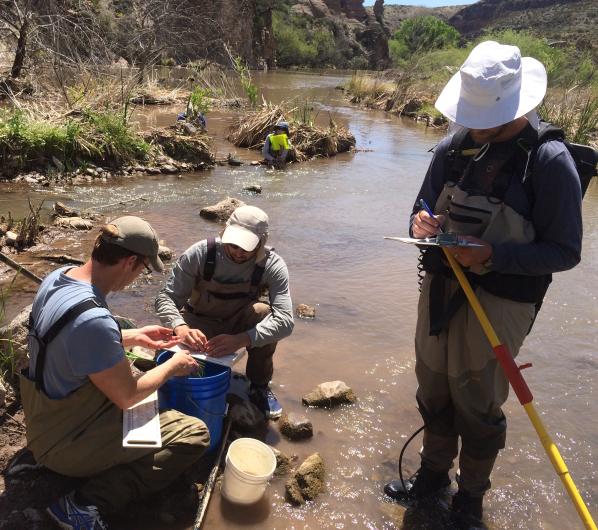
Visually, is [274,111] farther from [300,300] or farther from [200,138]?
[300,300]

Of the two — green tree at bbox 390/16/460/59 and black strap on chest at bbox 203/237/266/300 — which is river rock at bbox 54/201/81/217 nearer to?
black strap on chest at bbox 203/237/266/300

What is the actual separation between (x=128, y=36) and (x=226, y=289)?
13.4 metres

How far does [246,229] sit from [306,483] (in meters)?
1.34

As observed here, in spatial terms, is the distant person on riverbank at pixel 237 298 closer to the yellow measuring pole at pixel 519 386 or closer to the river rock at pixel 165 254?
the yellow measuring pole at pixel 519 386

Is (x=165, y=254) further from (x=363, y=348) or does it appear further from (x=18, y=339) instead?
(x=18, y=339)

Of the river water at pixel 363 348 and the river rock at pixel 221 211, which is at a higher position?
the river rock at pixel 221 211

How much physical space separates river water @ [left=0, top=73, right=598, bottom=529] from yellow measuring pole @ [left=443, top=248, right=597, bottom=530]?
86cm

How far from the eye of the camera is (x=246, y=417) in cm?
306

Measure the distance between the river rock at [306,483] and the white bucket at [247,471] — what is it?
168 millimetres

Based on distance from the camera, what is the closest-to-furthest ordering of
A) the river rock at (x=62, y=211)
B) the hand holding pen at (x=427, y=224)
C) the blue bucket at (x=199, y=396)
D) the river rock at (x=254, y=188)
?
1. the hand holding pen at (x=427, y=224)
2. the blue bucket at (x=199, y=396)
3. the river rock at (x=62, y=211)
4. the river rock at (x=254, y=188)

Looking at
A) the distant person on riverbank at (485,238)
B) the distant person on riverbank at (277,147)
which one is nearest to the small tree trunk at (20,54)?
the distant person on riverbank at (277,147)

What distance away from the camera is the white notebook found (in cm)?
213

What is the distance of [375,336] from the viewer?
14.4ft

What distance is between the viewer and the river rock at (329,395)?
335 cm
